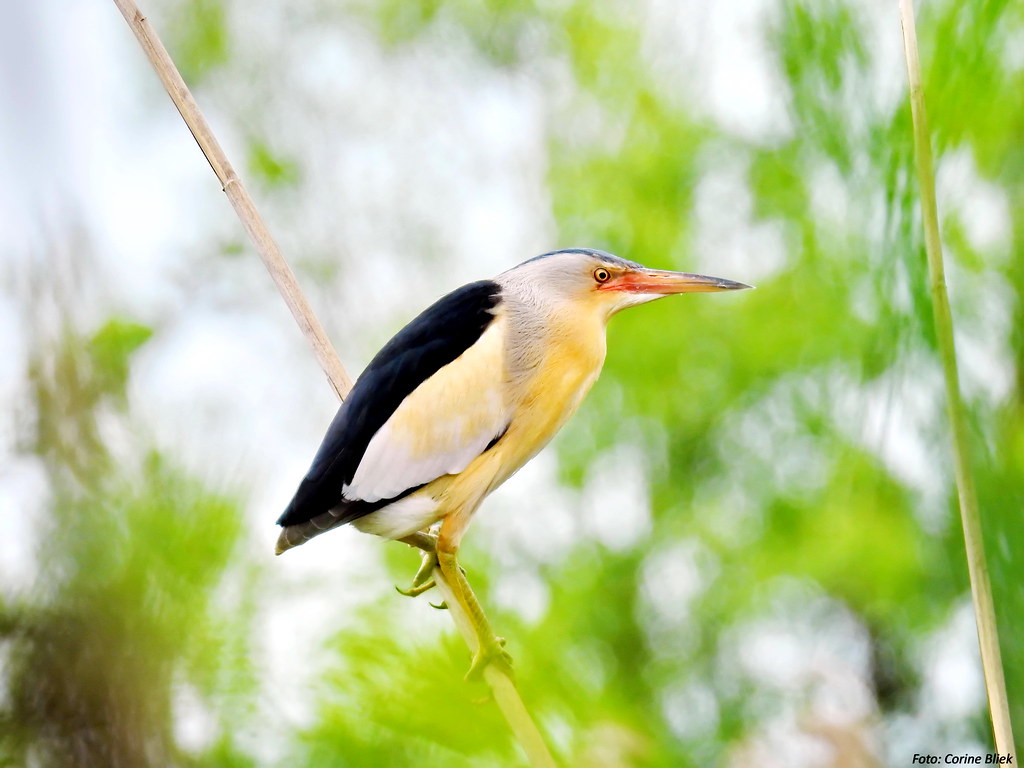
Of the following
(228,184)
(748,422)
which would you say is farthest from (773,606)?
(228,184)

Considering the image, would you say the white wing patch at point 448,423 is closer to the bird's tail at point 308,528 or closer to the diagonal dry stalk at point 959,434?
the bird's tail at point 308,528

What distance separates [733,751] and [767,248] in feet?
13.0

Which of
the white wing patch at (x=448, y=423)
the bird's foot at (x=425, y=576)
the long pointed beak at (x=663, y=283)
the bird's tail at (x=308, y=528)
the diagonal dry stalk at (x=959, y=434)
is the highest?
the diagonal dry stalk at (x=959, y=434)

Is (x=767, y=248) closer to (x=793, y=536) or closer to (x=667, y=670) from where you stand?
(x=793, y=536)

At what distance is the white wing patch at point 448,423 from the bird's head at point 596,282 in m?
0.09

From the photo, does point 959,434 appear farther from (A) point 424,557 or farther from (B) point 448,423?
(A) point 424,557

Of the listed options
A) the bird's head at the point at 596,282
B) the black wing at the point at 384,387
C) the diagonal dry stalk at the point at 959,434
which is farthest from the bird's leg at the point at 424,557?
the diagonal dry stalk at the point at 959,434

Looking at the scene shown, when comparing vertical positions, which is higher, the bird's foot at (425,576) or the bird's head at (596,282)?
the bird's head at (596,282)

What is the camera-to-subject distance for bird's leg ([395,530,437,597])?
1.07 meters

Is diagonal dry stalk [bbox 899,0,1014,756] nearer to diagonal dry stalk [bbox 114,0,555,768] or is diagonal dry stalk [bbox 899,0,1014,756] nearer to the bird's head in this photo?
diagonal dry stalk [bbox 114,0,555,768]

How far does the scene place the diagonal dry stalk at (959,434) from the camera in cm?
33

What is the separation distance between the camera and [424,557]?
111 cm

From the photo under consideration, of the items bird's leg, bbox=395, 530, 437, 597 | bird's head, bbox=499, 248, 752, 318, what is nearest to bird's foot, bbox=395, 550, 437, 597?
bird's leg, bbox=395, 530, 437, 597

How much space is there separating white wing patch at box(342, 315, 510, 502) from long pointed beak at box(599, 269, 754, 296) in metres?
0.16
